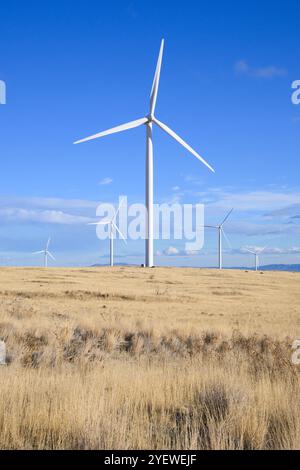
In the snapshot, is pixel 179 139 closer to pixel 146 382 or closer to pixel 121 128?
pixel 121 128

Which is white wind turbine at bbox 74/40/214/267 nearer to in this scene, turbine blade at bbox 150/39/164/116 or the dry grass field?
turbine blade at bbox 150/39/164/116

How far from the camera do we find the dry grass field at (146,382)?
7207 millimetres

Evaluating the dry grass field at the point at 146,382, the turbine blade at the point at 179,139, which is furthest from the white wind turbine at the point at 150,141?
the dry grass field at the point at 146,382

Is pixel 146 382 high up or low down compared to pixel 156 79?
down

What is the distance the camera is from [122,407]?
28.3 ft

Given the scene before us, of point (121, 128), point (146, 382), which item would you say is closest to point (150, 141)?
point (121, 128)

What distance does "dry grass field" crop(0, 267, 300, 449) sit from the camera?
7207 millimetres

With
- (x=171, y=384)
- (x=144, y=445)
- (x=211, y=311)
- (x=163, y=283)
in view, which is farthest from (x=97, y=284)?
(x=144, y=445)

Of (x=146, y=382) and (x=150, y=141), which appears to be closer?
(x=146, y=382)

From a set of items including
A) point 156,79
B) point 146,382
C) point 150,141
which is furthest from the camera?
point 150,141

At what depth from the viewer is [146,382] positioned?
10180mm

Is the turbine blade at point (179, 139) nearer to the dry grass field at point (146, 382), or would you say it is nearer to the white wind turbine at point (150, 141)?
the white wind turbine at point (150, 141)

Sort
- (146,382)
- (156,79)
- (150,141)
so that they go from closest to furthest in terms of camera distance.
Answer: (146,382)
(156,79)
(150,141)
